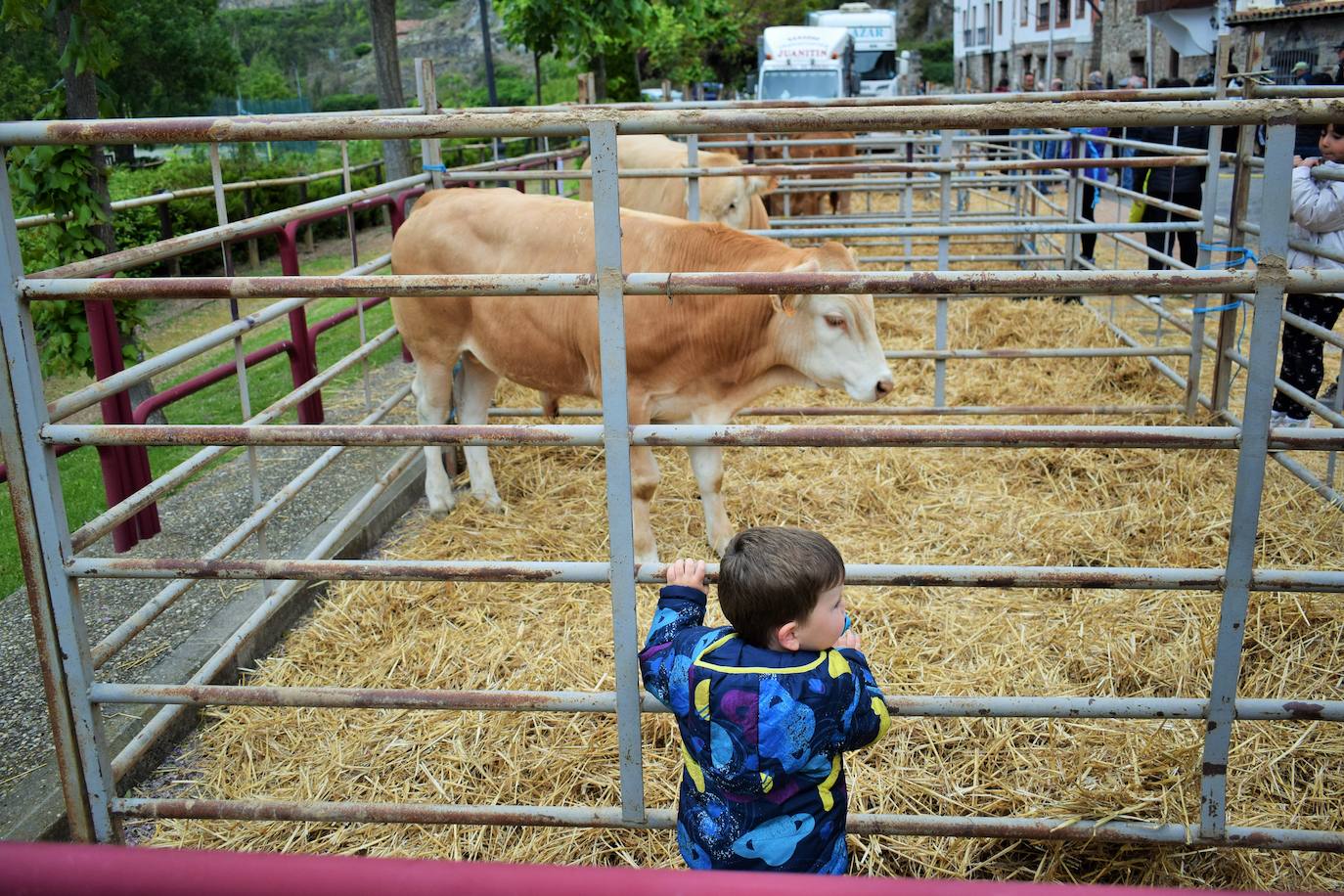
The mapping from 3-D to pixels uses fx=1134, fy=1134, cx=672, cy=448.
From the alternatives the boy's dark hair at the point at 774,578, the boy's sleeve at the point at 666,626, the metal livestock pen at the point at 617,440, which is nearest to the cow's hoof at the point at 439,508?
the metal livestock pen at the point at 617,440

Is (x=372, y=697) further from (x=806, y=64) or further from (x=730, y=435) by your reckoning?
(x=806, y=64)

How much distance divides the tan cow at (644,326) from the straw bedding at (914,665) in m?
0.66

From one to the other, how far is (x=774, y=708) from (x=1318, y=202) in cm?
465

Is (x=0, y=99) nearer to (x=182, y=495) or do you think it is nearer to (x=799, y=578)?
(x=182, y=495)

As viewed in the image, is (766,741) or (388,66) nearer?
(766,741)

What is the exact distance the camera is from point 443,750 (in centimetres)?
346

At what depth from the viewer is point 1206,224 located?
601cm

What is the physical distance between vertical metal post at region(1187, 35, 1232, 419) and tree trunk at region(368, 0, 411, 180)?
8508mm

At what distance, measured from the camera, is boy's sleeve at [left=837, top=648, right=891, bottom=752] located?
6.60 feet

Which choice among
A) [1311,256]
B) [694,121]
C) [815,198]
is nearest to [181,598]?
[694,121]

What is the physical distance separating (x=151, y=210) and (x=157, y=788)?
12558 millimetres

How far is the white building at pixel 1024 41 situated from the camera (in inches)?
1372

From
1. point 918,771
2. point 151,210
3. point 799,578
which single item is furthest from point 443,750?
point 151,210

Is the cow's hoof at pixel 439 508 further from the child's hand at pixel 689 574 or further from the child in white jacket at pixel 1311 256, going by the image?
the child in white jacket at pixel 1311 256
